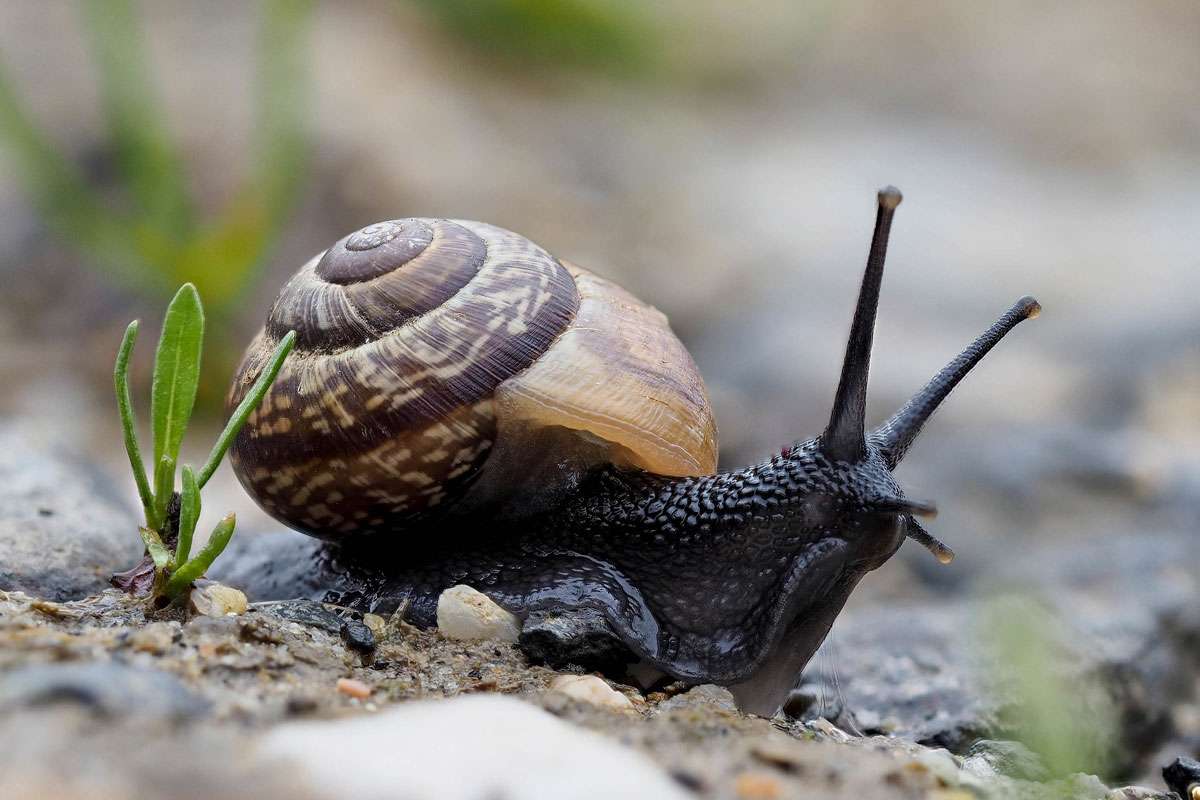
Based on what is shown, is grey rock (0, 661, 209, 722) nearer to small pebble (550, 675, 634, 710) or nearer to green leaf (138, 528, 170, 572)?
green leaf (138, 528, 170, 572)

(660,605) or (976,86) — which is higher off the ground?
(976,86)

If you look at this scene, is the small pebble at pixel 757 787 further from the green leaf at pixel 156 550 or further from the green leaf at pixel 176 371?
the green leaf at pixel 176 371

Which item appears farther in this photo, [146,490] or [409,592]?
[409,592]

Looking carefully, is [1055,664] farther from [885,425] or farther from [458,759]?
[458,759]

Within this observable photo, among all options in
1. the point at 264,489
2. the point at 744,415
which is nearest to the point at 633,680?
the point at 264,489

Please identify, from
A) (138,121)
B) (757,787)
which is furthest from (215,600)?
(138,121)

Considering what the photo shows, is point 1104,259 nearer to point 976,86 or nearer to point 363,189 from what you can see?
point 976,86
